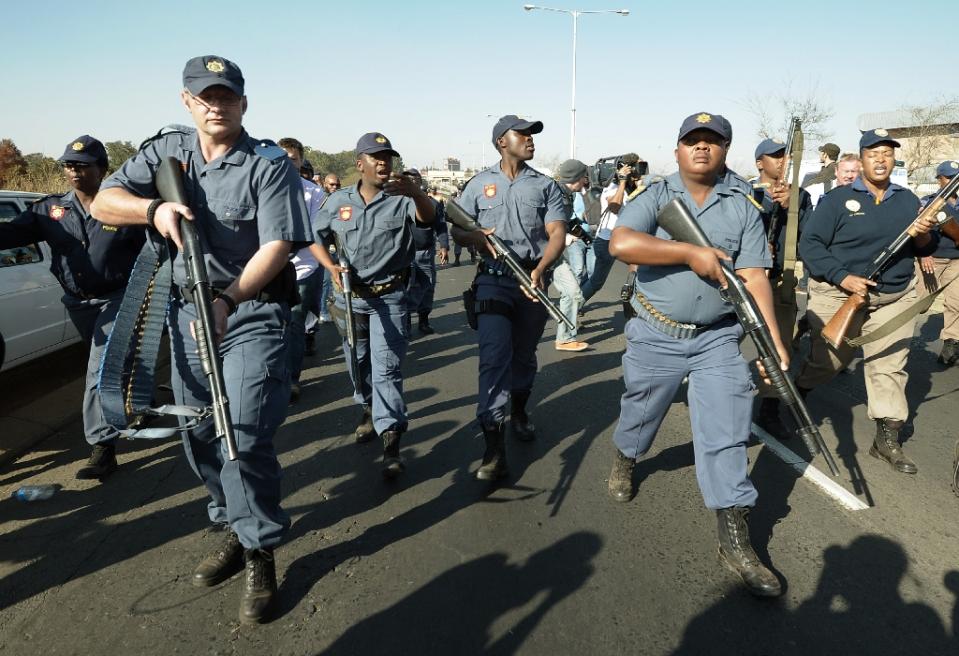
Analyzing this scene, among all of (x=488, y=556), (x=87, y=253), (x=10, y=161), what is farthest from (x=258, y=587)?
(x=10, y=161)

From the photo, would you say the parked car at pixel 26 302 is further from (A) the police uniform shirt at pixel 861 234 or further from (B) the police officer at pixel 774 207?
(A) the police uniform shirt at pixel 861 234

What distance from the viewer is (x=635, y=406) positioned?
330 centimetres

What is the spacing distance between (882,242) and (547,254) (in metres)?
2.15

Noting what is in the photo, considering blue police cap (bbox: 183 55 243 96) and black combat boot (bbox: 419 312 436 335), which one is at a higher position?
blue police cap (bbox: 183 55 243 96)

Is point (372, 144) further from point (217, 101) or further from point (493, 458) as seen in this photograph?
point (493, 458)

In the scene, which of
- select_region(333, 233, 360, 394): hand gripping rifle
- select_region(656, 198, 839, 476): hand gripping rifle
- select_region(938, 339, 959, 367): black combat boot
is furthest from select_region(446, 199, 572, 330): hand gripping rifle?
select_region(938, 339, 959, 367): black combat boot

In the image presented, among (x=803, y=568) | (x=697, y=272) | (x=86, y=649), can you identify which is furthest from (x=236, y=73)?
(x=803, y=568)

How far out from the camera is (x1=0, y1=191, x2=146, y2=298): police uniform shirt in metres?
3.75

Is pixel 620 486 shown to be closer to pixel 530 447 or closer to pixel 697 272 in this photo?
pixel 530 447

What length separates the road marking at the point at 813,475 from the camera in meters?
3.41

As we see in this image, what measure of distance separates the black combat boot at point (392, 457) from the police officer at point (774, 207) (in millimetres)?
2680

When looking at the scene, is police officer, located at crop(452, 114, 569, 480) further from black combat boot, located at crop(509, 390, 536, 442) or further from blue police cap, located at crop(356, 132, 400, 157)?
blue police cap, located at crop(356, 132, 400, 157)

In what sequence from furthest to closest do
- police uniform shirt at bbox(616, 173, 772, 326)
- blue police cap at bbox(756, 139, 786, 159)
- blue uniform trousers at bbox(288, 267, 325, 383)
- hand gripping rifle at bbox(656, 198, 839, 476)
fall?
blue uniform trousers at bbox(288, 267, 325, 383), blue police cap at bbox(756, 139, 786, 159), police uniform shirt at bbox(616, 173, 772, 326), hand gripping rifle at bbox(656, 198, 839, 476)

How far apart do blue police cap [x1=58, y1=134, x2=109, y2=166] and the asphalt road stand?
195cm
